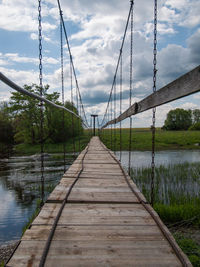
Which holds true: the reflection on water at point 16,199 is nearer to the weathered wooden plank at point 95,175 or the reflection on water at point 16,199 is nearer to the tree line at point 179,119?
the weathered wooden plank at point 95,175

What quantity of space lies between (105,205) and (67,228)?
1.58ft

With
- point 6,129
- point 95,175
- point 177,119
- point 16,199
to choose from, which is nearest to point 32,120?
point 6,129

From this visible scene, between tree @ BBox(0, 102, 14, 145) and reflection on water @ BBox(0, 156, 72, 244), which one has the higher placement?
tree @ BBox(0, 102, 14, 145)

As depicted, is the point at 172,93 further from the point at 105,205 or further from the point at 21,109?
the point at 21,109

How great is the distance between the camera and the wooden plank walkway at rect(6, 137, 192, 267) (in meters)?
1.01

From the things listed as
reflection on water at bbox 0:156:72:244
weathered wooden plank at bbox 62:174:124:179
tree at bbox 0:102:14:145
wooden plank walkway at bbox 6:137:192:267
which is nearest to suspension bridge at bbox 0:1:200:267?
wooden plank walkway at bbox 6:137:192:267

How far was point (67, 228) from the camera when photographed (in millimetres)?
1308

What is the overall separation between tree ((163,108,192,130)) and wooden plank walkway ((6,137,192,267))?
130 ft

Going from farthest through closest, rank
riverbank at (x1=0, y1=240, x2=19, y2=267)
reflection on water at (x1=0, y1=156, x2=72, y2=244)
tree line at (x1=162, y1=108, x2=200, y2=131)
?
tree line at (x1=162, y1=108, x2=200, y2=131) < reflection on water at (x1=0, y1=156, x2=72, y2=244) < riverbank at (x1=0, y1=240, x2=19, y2=267)

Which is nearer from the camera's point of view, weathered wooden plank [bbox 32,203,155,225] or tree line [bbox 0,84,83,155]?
weathered wooden plank [bbox 32,203,155,225]

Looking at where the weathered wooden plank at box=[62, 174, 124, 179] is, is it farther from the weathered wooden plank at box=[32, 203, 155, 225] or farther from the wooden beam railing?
the wooden beam railing

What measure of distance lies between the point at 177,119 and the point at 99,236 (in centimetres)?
4475

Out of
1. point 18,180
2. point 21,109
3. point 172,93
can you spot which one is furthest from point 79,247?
point 21,109

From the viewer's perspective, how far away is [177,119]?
43.5 metres
